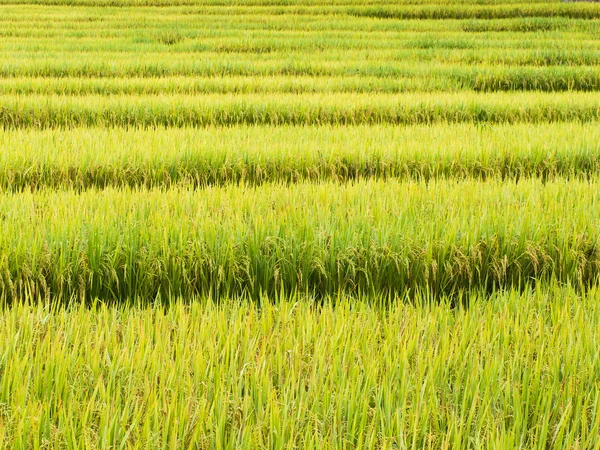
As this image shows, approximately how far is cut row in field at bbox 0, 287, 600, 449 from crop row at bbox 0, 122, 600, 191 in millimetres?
2469

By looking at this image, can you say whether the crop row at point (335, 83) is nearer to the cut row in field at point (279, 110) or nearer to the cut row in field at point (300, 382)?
the cut row in field at point (279, 110)

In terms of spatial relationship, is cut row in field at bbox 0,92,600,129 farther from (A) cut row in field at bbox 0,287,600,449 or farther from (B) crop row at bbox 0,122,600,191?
(A) cut row in field at bbox 0,287,600,449

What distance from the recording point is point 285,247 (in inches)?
112

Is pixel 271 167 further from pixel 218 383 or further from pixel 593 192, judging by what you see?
pixel 218 383

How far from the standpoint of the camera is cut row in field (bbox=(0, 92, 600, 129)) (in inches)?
277

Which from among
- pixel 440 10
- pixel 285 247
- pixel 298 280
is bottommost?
pixel 298 280

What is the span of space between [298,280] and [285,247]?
168 millimetres

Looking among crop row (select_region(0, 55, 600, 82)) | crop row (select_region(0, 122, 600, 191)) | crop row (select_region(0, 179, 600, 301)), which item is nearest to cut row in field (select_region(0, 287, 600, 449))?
crop row (select_region(0, 179, 600, 301))

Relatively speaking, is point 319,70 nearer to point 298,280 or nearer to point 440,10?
point 298,280

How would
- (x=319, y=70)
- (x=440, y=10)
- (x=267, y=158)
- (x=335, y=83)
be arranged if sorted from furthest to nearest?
(x=440, y=10) → (x=319, y=70) → (x=335, y=83) → (x=267, y=158)

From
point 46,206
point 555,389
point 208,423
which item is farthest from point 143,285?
point 555,389

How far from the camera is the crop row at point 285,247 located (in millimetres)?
2789

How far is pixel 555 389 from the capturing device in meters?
1.65

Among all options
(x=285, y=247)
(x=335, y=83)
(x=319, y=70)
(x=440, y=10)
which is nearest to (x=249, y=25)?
(x=440, y=10)
